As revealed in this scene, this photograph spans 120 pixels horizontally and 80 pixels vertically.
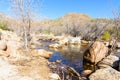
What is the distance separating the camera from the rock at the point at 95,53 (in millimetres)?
18953

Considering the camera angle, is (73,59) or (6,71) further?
(73,59)

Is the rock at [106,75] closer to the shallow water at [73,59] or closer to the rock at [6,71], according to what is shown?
the shallow water at [73,59]

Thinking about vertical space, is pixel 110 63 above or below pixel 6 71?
below

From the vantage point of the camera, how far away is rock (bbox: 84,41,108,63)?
1895 cm

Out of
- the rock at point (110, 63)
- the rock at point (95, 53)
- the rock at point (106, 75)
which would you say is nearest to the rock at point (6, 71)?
the rock at point (106, 75)

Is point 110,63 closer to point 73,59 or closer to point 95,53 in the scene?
point 95,53

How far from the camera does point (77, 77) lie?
13.4 metres

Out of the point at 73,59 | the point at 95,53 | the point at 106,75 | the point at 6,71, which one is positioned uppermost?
the point at 95,53

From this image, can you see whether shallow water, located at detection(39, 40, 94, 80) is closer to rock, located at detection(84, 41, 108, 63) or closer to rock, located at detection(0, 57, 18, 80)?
rock, located at detection(84, 41, 108, 63)

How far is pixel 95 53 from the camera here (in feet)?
62.4

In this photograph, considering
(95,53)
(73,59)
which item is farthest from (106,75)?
(73,59)

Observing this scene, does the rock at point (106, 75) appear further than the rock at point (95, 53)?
No

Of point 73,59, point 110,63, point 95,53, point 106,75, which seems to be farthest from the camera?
point 73,59

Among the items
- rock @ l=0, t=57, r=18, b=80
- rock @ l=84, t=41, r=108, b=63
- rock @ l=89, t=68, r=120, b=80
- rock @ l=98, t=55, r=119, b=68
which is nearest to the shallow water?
rock @ l=84, t=41, r=108, b=63
